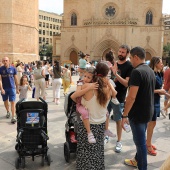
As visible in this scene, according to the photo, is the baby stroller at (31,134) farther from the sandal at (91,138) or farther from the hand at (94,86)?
the hand at (94,86)

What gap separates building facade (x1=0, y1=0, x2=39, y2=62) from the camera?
23.9 m

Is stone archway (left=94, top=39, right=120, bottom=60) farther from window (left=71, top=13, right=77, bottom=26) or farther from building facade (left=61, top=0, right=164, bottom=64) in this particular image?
window (left=71, top=13, right=77, bottom=26)

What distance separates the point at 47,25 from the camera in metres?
75.1

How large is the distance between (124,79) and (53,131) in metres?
2.27

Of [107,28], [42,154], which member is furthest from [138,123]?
[107,28]

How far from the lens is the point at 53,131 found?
16.7 feet

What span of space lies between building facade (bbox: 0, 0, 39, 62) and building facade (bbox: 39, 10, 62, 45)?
4838 centimetres

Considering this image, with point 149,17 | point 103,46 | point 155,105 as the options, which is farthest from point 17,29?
point 155,105

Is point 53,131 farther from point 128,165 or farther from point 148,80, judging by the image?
point 148,80

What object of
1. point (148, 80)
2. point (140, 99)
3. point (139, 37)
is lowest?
point (140, 99)

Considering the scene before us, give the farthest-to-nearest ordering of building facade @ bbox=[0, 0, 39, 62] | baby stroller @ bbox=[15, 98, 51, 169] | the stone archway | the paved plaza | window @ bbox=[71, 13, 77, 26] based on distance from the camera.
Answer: window @ bbox=[71, 13, 77, 26]
the stone archway
building facade @ bbox=[0, 0, 39, 62]
the paved plaza
baby stroller @ bbox=[15, 98, 51, 169]

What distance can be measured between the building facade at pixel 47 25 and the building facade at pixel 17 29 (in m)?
48.4

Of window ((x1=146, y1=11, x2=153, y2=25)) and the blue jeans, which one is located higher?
window ((x1=146, y1=11, x2=153, y2=25))

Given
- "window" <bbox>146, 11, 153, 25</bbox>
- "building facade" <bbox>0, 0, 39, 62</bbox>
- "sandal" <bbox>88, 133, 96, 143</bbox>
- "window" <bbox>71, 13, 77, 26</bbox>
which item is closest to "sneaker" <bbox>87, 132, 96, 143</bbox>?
"sandal" <bbox>88, 133, 96, 143</bbox>
